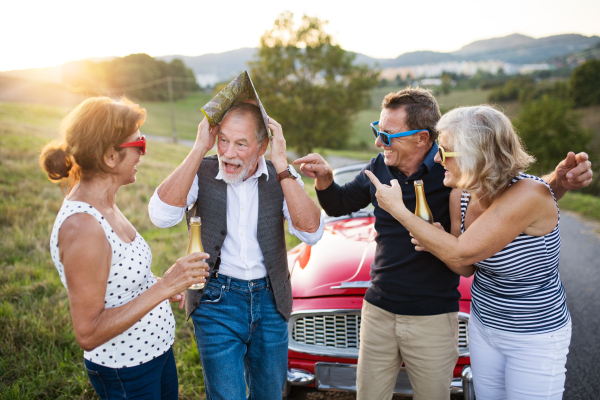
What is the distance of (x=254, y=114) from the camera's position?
2.27 meters

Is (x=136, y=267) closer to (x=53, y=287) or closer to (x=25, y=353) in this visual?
(x=25, y=353)

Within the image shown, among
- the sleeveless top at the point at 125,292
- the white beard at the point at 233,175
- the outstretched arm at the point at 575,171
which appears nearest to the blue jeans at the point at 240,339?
the sleeveless top at the point at 125,292

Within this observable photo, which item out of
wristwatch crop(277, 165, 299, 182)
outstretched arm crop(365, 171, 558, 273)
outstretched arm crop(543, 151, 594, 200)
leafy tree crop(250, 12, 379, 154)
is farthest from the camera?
leafy tree crop(250, 12, 379, 154)

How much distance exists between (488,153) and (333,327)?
1762mm

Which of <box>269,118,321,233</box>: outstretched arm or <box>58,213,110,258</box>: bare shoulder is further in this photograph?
<box>269,118,321,233</box>: outstretched arm

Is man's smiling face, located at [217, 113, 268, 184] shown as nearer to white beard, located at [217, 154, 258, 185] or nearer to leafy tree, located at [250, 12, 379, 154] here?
white beard, located at [217, 154, 258, 185]

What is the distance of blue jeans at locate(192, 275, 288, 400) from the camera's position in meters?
2.12

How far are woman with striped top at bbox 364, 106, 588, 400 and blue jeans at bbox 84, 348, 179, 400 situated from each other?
1413 mm

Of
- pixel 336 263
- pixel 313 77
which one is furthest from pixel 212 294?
pixel 313 77

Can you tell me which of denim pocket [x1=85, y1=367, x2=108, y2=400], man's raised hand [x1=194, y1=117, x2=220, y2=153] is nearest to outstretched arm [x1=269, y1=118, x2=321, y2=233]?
man's raised hand [x1=194, y1=117, x2=220, y2=153]

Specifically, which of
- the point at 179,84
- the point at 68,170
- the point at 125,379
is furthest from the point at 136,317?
the point at 179,84

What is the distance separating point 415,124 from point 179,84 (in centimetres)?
8159

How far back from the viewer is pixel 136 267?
181 cm

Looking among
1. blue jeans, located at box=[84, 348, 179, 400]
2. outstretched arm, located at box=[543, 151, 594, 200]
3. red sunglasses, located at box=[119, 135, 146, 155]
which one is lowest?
blue jeans, located at box=[84, 348, 179, 400]
